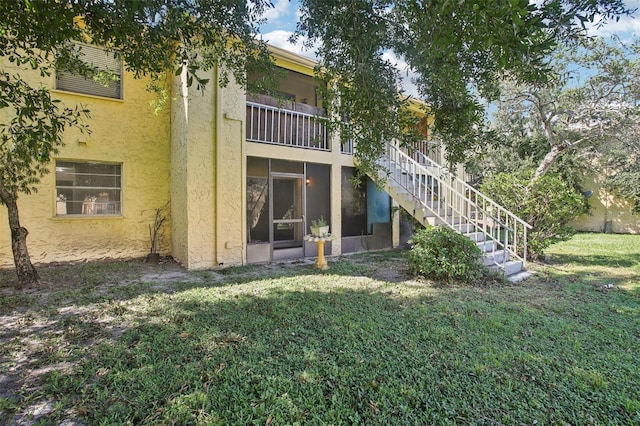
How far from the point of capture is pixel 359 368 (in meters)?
2.88

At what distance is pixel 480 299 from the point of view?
507 centimetres

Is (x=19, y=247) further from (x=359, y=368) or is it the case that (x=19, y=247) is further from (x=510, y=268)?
(x=510, y=268)

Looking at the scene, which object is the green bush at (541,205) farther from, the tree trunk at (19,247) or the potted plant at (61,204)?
the potted plant at (61,204)

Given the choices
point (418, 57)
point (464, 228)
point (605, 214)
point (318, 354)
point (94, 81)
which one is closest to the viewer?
point (318, 354)

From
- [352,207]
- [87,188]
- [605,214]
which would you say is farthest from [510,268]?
[605,214]

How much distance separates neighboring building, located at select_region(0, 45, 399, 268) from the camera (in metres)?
7.29

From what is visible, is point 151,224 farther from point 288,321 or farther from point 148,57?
point 288,321

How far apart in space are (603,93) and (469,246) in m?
8.87

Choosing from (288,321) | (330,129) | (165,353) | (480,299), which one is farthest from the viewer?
(480,299)

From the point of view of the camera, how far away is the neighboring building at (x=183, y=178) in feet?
23.9

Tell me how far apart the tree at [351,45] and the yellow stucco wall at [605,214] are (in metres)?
17.9

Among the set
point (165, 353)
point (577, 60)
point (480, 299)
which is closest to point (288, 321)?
point (165, 353)

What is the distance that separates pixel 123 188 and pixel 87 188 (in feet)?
2.43

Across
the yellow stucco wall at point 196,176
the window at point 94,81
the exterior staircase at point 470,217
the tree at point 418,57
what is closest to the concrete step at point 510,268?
the exterior staircase at point 470,217
